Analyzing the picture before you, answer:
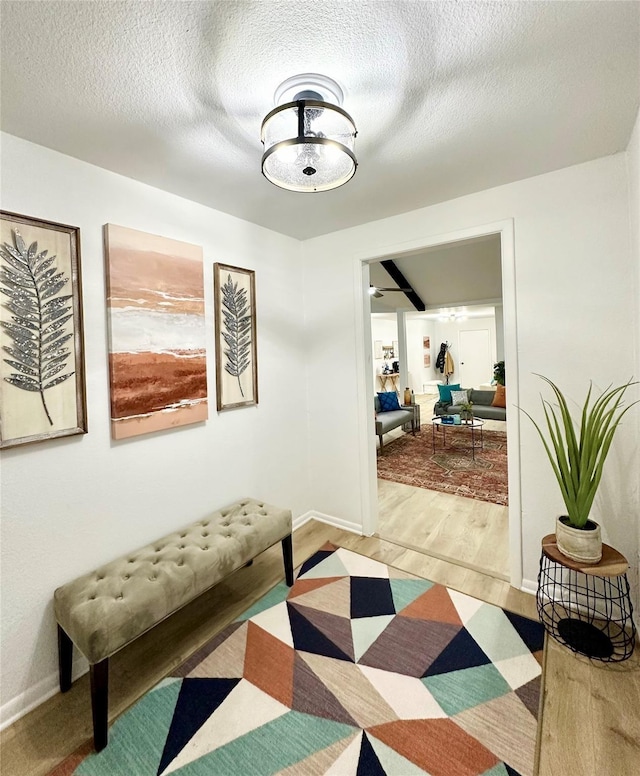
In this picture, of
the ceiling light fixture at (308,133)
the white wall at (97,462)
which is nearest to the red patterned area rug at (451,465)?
the white wall at (97,462)

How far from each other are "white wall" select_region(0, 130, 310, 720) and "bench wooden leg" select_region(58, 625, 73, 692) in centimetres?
6

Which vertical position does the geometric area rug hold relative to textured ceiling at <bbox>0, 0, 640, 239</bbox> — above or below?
below

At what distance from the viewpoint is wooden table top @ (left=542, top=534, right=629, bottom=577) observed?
5.11ft

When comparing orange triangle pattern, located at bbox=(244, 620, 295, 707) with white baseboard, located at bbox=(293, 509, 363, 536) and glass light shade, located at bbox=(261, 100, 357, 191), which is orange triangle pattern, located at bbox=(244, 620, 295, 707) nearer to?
white baseboard, located at bbox=(293, 509, 363, 536)

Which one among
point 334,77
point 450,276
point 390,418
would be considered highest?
point 450,276

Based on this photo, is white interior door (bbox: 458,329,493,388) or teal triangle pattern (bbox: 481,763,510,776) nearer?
teal triangle pattern (bbox: 481,763,510,776)

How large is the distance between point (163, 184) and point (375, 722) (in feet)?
9.21

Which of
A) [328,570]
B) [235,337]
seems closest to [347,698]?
[328,570]

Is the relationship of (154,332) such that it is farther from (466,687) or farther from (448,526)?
(448,526)

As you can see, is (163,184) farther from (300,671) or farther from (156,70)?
(300,671)

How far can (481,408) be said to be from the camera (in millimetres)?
6285

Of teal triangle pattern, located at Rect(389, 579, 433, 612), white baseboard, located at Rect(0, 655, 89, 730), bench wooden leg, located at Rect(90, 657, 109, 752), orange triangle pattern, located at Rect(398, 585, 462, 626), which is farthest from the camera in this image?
teal triangle pattern, located at Rect(389, 579, 433, 612)

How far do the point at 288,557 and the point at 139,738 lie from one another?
104 cm

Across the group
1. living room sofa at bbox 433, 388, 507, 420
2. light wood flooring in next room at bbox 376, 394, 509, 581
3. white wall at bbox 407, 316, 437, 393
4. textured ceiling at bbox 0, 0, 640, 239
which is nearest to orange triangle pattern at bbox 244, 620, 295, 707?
light wood flooring in next room at bbox 376, 394, 509, 581
